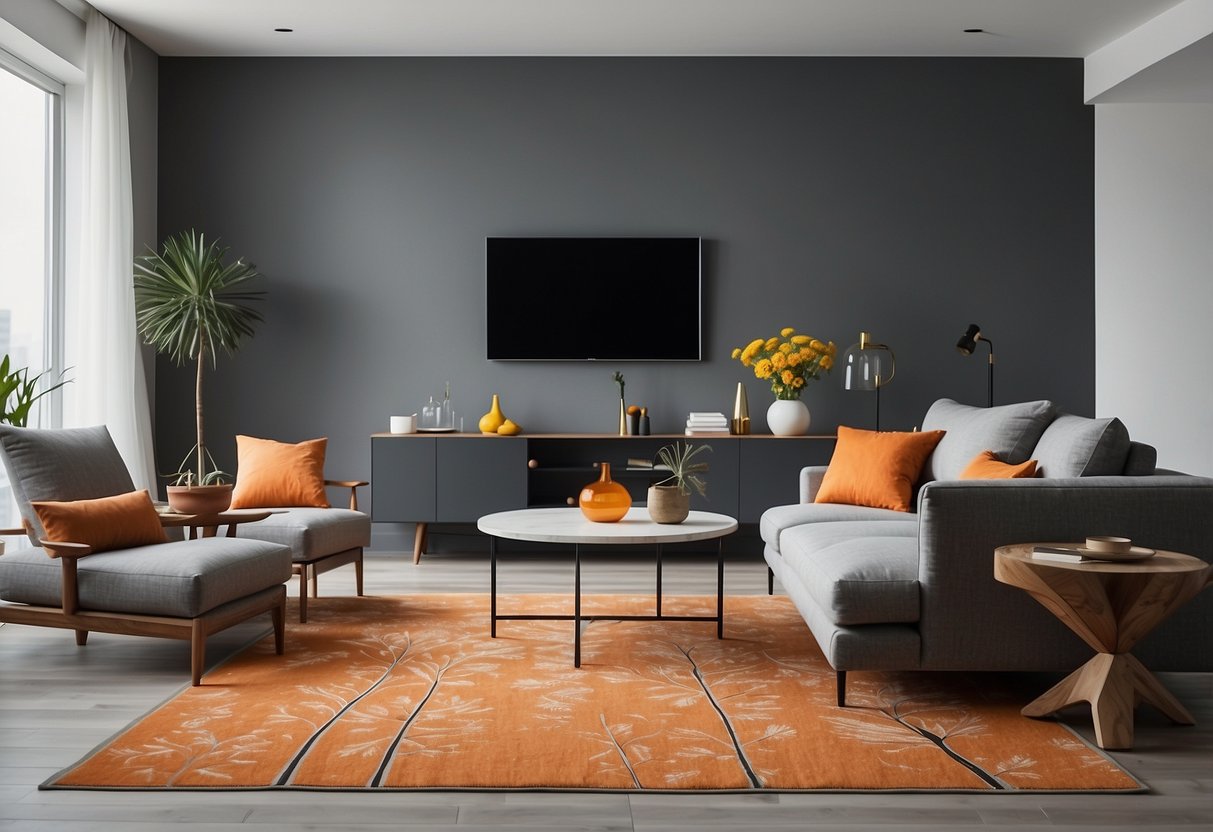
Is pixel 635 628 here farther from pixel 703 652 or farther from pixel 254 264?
pixel 254 264

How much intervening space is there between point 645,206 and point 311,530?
2899 millimetres

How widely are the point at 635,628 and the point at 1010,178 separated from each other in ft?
12.3

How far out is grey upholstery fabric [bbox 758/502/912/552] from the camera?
424 cm

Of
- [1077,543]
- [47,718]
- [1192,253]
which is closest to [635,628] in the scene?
[1077,543]

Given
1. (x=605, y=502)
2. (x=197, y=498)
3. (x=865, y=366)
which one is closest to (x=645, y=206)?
(x=865, y=366)

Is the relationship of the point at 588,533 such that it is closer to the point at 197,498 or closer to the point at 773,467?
the point at 197,498

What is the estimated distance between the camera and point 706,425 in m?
5.93

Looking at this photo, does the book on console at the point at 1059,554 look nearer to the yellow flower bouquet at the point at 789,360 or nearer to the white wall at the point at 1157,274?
the yellow flower bouquet at the point at 789,360

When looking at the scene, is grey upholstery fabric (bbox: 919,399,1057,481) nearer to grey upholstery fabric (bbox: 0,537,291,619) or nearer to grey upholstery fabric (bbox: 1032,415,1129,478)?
grey upholstery fabric (bbox: 1032,415,1129,478)

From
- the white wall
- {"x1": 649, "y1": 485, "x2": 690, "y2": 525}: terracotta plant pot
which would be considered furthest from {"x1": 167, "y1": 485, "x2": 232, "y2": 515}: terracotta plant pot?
the white wall

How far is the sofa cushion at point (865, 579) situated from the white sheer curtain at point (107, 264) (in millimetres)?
3840

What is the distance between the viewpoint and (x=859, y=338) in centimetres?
→ 615

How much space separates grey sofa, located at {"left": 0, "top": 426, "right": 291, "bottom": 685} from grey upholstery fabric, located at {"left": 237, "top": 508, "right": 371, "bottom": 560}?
540 mm

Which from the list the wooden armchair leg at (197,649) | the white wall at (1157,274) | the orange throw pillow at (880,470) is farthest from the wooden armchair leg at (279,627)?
the white wall at (1157,274)
